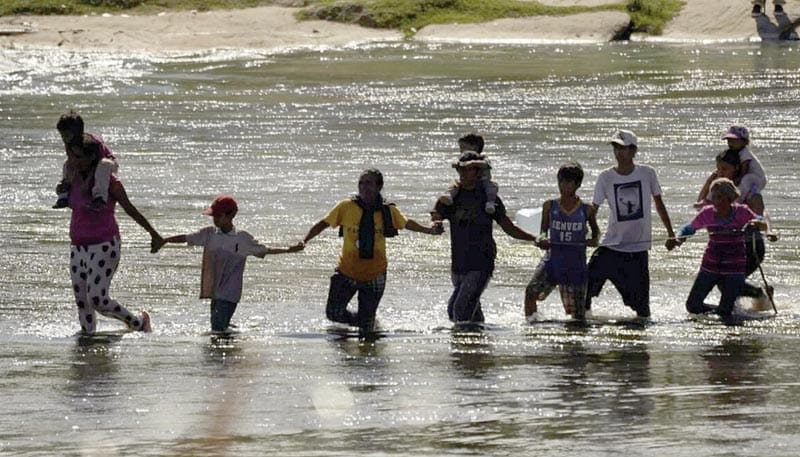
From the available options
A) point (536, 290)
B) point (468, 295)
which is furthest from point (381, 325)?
point (536, 290)

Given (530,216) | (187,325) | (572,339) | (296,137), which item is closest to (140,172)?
(296,137)

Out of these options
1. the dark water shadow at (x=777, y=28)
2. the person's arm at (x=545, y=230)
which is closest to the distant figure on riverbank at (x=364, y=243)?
the person's arm at (x=545, y=230)

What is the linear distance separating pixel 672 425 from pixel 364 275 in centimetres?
324

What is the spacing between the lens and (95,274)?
442 inches

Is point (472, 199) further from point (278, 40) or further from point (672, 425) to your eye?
point (278, 40)

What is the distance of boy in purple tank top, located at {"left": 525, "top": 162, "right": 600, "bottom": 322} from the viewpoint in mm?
11820

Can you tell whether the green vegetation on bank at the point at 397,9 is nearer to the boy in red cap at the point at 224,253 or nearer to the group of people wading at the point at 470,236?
the group of people wading at the point at 470,236

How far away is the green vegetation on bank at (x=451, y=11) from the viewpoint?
171ft

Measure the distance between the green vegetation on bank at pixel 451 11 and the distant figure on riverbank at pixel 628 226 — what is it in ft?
130

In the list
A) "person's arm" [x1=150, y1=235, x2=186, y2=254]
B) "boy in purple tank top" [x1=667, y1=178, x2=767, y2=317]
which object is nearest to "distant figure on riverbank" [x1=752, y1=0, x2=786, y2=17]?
"boy in purple tank top" [x1=667, y1=178, x2=767, y2=317]

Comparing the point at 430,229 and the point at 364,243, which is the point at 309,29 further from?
the point at 364,243

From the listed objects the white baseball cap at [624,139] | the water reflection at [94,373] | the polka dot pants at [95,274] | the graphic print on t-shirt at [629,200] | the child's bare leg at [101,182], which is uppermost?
the white baseball cap at [624,139]

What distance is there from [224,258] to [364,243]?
91 cm

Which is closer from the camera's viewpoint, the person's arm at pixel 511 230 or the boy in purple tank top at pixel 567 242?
the person's arm at pixel 511 230
